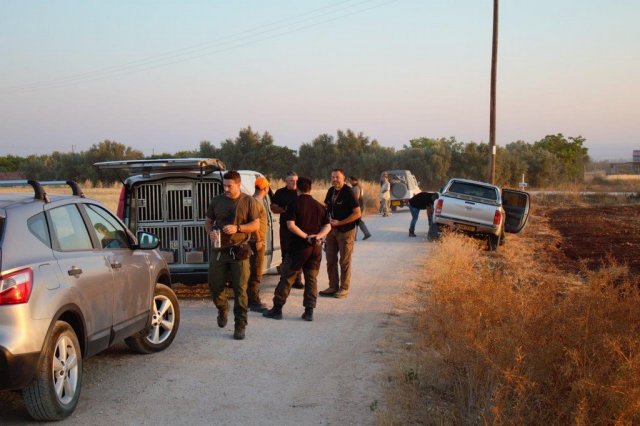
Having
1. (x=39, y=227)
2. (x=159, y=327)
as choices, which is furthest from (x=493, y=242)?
(x=39, y=227)

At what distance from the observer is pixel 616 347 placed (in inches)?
195

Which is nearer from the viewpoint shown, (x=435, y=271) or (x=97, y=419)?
(x=97, y=419)

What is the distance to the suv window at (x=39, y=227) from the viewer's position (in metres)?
5.57

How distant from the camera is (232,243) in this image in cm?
846

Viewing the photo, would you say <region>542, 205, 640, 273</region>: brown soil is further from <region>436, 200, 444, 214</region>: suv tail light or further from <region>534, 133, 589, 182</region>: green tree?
<region>534, 133, 589, 182</region>: green tree

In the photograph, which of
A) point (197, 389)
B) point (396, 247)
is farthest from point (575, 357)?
point (396, 247)

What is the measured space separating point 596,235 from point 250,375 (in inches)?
802

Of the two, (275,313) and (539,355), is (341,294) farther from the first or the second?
(539,355)

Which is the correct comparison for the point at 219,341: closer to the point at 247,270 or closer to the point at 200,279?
the point at 247,270

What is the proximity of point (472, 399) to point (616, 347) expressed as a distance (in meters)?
1.21

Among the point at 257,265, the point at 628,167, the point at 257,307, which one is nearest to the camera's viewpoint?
the point at 257,265

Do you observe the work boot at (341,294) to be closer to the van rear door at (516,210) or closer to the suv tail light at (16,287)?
the suv tail light at (16,287)

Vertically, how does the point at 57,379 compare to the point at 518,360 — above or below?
below

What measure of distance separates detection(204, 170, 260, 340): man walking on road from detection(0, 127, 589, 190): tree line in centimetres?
5105
